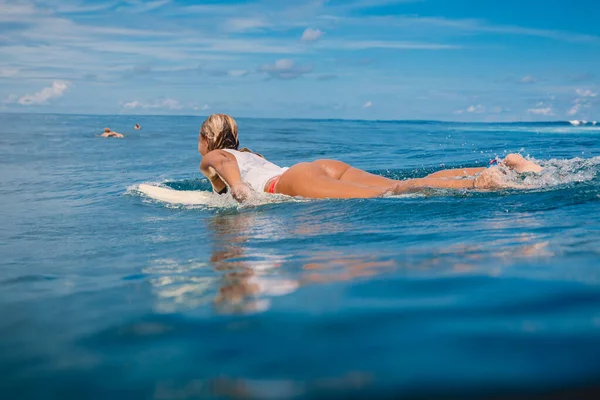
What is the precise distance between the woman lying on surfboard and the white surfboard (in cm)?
33

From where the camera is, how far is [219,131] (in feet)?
25.2

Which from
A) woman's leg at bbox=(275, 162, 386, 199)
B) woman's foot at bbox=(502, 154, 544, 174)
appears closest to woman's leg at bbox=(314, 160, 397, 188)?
woman's leg at bbox=(275, 162, 386, 199)

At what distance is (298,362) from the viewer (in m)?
2.02

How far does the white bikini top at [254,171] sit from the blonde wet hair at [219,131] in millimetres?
245

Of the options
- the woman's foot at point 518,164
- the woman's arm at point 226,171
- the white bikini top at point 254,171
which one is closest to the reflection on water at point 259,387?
the woman's arm at point 226,171

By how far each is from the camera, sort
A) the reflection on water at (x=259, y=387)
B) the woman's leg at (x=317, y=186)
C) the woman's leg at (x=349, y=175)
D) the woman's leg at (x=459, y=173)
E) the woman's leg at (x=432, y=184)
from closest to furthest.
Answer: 1. the reflection on water at (x=259, y=387)
2. the woman's leg at (x=432, y=184)
3. the woman's leg at (x=317, y=186)
4. the woman's leg at (x=459, y=173)
5. the woman's leg at (x=349, y=175)

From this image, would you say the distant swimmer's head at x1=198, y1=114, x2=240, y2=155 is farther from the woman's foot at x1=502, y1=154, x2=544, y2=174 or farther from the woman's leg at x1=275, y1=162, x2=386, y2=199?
the woman's foot at x1=502, y1=154, x2=544, y2=174

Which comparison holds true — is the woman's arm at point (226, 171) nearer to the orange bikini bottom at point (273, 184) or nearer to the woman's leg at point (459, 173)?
the orange bikini bottom at point (273, 184)

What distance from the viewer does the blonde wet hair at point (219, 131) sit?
7.66 metres

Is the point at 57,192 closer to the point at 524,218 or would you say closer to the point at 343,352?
the point at 524,218

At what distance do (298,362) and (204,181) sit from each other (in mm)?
9154

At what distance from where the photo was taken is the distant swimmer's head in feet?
25.1

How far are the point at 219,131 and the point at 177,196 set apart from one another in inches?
54.7

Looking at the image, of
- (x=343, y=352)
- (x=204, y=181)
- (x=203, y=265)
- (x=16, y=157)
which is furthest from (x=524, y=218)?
(x=16, y=157)
